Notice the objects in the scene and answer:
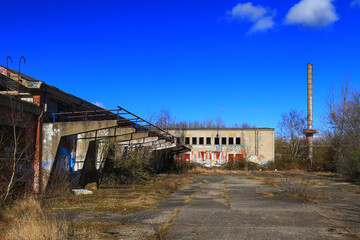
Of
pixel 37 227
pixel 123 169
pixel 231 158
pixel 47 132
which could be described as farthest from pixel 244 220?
pixel 231 158

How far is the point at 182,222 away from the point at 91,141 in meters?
10.8

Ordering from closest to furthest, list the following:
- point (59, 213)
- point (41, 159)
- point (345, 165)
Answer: point (59, 213) → point (41, 159) → point (345, 165)

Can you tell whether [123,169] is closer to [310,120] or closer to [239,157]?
[239,157]

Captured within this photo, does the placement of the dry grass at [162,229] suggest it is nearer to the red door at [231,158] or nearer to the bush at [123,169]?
the bush at [123,169]

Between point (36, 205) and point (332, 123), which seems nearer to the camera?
point (36, 205)

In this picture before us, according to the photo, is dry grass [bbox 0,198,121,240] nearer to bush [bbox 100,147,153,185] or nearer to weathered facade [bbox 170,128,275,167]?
bush [bbox 100,147,153,185]

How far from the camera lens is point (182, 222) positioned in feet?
27.5

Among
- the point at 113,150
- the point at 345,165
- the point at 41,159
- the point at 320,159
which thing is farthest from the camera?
the point at 320,159

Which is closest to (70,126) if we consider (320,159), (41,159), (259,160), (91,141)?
(41,159)

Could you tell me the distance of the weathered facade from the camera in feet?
144

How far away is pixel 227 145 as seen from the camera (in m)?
44.4

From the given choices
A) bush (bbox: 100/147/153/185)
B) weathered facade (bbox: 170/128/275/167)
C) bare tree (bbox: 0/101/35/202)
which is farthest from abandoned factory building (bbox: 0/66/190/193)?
weathered facade (bbox: 170/128/275/167)

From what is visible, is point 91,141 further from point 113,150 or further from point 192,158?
point 192,158

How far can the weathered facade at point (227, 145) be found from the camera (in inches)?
1726
